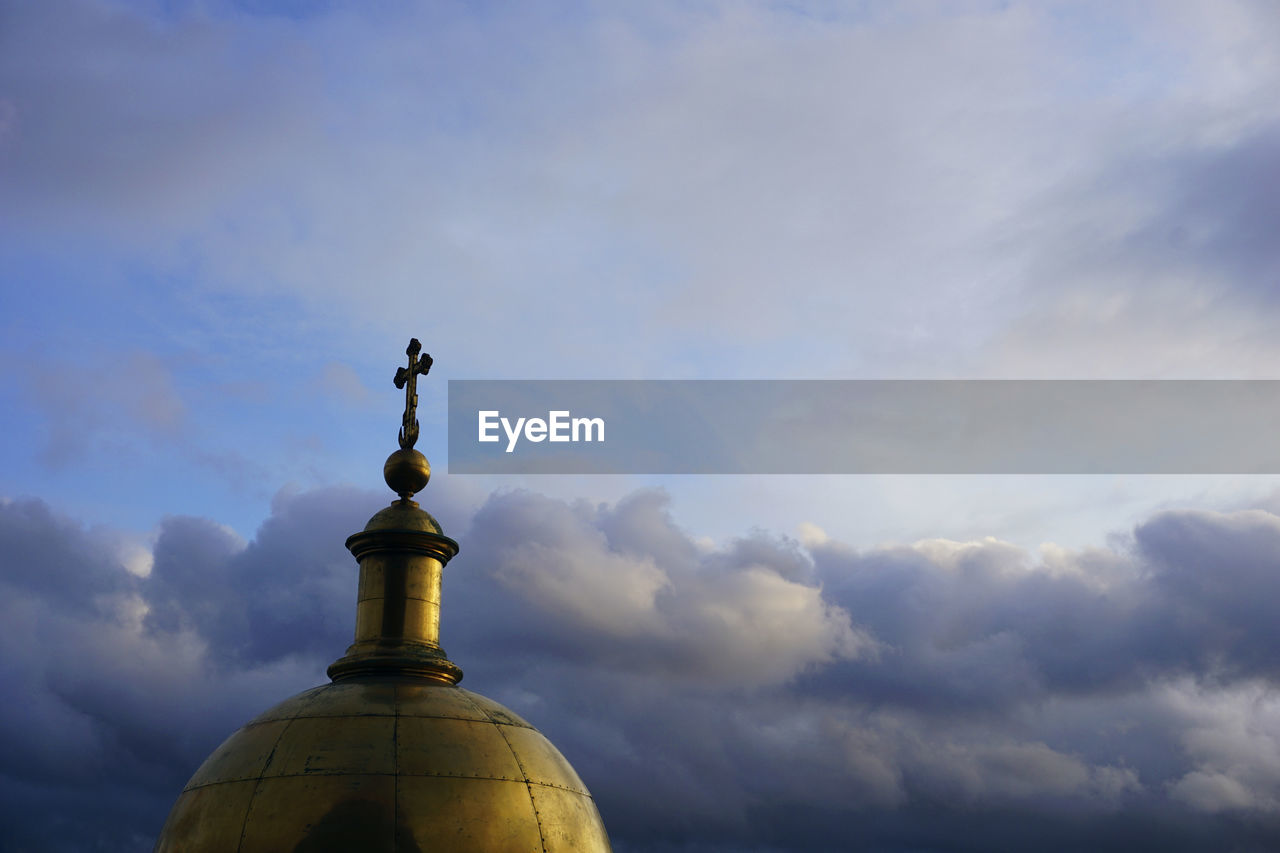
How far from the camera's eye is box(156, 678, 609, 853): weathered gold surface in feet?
37.3

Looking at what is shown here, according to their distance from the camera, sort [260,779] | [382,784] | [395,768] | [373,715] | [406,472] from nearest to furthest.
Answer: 1. [382,784]
2. [395,768]
3. [260,779]
4. [373,715]
5. [406,472]

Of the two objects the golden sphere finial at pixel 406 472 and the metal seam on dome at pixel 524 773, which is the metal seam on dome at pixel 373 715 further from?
the golden sphere finial at pixel 406 472

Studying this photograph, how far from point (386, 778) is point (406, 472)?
5.08 m

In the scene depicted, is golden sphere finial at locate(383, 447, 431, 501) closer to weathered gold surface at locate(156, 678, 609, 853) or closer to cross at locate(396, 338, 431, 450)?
cross at locate(396, 338, 431, 450)

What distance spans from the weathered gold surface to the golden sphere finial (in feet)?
10.5

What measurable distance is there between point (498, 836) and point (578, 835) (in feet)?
4.11

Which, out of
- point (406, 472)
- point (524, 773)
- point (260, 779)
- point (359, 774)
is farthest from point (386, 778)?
point (406, 472)

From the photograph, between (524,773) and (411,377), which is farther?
(411,377)

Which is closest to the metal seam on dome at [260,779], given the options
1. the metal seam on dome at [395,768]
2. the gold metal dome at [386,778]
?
the gold metal dome at [386,778]

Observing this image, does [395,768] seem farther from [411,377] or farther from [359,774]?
[411,377]

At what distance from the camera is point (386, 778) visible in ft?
38.2

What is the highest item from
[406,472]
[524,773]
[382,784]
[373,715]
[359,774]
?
[406,472]

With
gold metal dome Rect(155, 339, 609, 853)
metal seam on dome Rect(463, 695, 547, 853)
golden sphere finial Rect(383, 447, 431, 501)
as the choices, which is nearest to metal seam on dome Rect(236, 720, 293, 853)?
gold metal dome Rect(155, 339, 609, 853)

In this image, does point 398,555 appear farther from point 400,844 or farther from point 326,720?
point 400,844
